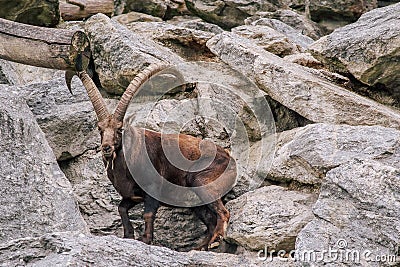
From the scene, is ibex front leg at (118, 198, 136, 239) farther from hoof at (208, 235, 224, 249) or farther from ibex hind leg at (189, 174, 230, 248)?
hoof at (208, 235, 224, 249)

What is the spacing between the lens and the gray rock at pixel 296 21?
15.8 metres

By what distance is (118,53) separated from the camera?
1038 cm

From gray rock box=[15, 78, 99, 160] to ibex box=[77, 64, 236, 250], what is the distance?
1.02 m

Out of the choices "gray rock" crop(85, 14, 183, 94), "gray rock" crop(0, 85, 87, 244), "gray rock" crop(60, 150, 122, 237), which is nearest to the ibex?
"gray rock" crop(60, 150, 122, 237)

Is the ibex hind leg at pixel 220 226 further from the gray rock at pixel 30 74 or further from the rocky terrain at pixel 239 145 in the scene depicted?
the gray rock at pixel 30 74

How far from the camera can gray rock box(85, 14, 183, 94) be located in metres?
10.2

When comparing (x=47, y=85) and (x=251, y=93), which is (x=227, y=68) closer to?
(x=251, y=93)

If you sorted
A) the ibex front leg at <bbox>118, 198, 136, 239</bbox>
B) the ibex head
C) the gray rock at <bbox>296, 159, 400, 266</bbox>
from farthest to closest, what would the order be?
the ibex front leg at <bbox>118, 198, 136, 239</bbox> → the ibex head → the gray rock at <bbox>296, 159, 400, 266</bbox>

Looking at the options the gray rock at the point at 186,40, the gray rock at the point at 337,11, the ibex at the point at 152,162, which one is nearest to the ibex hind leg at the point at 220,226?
the ibex at the point at 152,162

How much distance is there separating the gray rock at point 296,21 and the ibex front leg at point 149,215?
8266 millimetres

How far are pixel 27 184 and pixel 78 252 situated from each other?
2.48 m

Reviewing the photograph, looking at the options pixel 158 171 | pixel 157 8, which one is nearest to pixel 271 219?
pixel 158 171

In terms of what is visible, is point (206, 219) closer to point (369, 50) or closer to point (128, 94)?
point (128, 94)

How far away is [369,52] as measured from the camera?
887 cm
